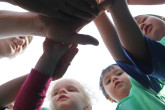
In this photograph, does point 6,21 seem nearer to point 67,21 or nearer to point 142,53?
point 67,21

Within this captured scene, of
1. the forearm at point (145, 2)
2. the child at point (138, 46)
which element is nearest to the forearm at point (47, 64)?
the child at point (138, 46)

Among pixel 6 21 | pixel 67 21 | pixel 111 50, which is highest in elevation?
pixel 6 21

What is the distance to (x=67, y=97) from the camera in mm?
976

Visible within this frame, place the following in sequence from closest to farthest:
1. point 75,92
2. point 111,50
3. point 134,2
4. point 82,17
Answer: point 82,17, point 111,50, point 134,2, point 75,92

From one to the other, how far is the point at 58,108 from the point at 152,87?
0.53 m

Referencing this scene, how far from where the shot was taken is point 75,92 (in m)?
1.07

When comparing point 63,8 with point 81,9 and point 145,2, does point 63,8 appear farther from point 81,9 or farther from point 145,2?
point 145,2

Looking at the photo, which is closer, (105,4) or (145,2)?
(105,4)

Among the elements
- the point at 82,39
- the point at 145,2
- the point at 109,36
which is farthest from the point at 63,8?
the point at 145,2

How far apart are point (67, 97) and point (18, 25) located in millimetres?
550

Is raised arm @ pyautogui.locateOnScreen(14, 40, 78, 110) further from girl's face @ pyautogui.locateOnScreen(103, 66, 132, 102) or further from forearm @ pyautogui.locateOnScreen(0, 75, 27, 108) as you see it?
girl's face @ pyautogui.locateOnScreen(103, 66, 132, 102)

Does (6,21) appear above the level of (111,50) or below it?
above

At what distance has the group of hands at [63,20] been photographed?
1.42 ft

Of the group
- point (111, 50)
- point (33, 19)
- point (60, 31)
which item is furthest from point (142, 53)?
point (33, 19)
